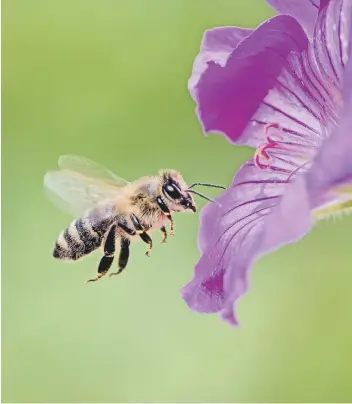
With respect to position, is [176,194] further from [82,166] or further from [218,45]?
[218,45]

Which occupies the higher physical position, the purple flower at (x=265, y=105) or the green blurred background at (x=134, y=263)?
the green blurred background at (x=134, y=263)

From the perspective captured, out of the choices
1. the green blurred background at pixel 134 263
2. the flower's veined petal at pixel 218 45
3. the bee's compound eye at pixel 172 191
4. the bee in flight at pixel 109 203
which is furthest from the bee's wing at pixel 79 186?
the green blurred background at pixel 134 263

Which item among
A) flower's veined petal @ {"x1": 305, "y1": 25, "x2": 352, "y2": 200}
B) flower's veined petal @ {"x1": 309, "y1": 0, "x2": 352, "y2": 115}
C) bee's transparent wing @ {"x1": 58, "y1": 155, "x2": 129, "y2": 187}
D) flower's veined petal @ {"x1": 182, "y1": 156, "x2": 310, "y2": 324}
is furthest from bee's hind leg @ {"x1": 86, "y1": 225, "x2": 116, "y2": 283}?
flower's veined petal @ {"x1": 305, "y1": 25, "x2": 352, "y2": 200}

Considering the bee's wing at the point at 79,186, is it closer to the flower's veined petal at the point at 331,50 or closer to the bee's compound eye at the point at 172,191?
the bee's compound eye at the point at 172,191

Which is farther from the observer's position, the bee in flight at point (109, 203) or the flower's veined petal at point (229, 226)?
the bee in flight at point (109, 203)

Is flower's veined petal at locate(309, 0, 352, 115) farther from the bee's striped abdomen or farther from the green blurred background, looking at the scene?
the green blurred background

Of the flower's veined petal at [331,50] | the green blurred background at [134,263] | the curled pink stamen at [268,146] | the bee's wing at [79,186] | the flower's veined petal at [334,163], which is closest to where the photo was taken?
the flower's veined petal at [334,163]
